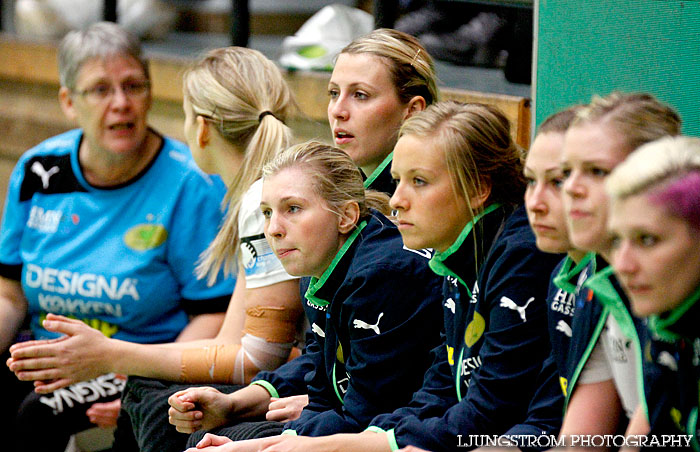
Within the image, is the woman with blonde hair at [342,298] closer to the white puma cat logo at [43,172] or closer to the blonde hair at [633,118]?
the blonde hair at [633,118]

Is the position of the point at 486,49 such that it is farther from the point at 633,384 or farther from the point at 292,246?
the point at 633,384

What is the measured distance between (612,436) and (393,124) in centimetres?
98

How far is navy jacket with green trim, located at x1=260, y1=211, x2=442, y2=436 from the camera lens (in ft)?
6.22

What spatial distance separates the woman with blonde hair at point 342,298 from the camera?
1.90 metres

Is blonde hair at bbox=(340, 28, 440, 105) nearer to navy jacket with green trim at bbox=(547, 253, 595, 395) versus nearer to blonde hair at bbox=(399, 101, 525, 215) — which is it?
blonde hair at bbox=(399, 101, 525, 215)

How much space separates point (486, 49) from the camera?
3799 millimetres

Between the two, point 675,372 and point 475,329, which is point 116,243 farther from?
point 675,372

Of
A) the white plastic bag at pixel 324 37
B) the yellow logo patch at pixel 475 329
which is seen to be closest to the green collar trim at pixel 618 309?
the yellow logo patch at pixel 475 329

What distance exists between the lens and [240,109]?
2488mm

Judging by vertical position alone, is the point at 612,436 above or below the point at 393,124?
below

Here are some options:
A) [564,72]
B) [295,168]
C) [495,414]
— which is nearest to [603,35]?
[564,72]

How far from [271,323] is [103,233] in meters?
0.81

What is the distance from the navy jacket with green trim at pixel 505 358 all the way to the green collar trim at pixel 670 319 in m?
0.31

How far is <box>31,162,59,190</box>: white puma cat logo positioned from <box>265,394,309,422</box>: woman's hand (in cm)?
121
